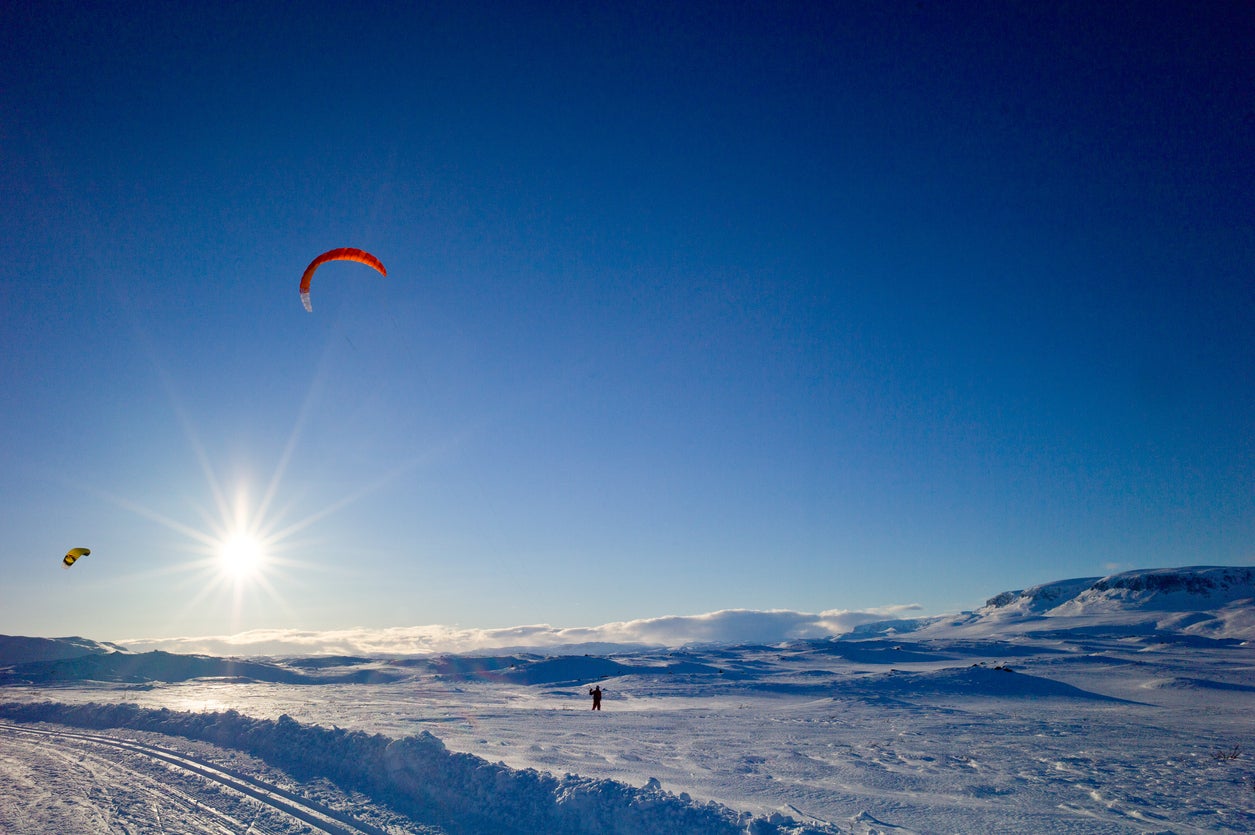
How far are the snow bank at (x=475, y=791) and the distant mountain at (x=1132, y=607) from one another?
106558 mm

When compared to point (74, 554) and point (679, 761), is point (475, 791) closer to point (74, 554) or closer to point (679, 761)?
point (679, 761)

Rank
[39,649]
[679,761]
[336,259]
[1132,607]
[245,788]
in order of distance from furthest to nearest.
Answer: [39,649] → [1132,607] → [336,259] → [679,761] → [245,788]

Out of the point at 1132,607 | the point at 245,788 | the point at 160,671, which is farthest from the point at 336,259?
the point at 1132,607

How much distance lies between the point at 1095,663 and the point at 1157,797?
4387 cm

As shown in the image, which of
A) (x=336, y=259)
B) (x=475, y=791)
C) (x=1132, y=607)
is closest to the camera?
(x=475, y=791)

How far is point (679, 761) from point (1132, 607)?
493 ft

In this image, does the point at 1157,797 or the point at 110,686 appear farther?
the point at 110,686

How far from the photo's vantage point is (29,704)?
24531 mm

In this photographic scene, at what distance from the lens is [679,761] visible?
50.7 ft

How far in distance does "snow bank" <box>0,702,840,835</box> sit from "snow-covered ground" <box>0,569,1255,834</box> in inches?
1.9

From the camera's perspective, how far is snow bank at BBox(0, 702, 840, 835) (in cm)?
921

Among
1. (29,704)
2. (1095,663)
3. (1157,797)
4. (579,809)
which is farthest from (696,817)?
(1095,663)

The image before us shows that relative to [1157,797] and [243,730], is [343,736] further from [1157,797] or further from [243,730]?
[1157,797]

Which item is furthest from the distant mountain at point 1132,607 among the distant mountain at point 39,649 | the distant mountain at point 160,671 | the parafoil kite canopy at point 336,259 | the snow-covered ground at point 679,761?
the distant mountain at point 39,649
